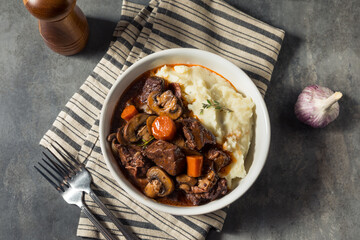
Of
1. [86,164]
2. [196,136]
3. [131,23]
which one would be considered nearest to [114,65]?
A: [131,23]

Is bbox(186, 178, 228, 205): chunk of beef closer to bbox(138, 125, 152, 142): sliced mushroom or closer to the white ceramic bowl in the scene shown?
the white ceramic bowl

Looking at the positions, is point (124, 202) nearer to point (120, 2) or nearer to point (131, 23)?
point (131, 23)

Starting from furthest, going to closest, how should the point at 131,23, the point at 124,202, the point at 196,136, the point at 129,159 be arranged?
1. the point at 131,23
2. the point at 124,202
3. the point at 129,159
4. the point at 196,136

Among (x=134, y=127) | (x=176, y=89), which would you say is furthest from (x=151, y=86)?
(x=134, y=127)

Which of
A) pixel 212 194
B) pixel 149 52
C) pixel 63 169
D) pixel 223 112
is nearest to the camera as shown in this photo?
pixel 212 194

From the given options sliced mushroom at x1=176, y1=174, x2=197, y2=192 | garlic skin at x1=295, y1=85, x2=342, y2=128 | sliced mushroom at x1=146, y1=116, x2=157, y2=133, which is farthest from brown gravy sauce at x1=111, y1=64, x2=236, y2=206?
garlic skin at x1=295, y1=85, x2=342, y2=128

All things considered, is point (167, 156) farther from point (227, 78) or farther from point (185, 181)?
point (227, 78)
